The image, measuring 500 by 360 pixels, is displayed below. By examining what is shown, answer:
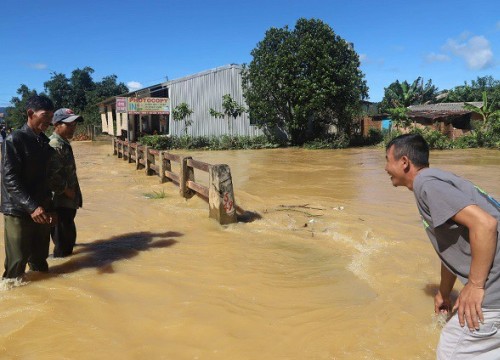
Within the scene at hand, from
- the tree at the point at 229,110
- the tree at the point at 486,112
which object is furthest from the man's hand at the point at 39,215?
the tree at the point at 486,112

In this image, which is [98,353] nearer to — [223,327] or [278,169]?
[223,327]

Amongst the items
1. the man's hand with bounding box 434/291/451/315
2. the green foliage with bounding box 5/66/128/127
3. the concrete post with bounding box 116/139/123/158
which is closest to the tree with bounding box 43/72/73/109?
the green foliage with bounding box 5/66/128/127

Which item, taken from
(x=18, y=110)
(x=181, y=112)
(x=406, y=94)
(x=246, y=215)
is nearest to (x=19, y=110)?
(x=18, y=110)

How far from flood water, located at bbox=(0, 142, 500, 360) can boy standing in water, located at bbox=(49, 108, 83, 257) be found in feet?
0.94

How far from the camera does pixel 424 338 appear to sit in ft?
10.1

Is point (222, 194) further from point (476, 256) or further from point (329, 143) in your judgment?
point (329, 143)

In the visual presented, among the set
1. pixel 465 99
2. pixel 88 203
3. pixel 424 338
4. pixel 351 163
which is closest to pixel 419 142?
pixel 424 338

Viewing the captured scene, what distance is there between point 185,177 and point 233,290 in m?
4.40

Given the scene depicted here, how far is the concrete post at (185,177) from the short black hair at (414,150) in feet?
19.8

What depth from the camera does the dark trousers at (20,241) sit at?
381 cm

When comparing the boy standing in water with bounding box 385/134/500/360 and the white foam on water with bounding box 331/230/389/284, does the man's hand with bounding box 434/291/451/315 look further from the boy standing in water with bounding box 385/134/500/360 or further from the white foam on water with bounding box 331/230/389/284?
the white foam on water with bounding box 331/230/389/284

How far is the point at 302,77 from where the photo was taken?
80.5ft

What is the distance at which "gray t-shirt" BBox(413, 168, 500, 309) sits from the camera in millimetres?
1919

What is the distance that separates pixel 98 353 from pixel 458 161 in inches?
679
